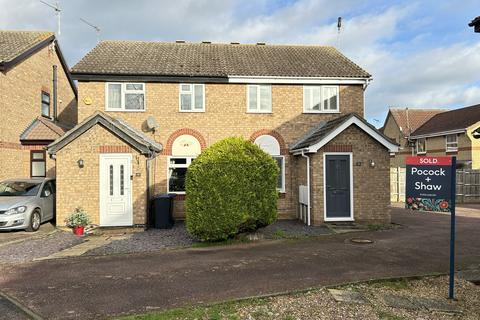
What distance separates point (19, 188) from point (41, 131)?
5570 millimetres

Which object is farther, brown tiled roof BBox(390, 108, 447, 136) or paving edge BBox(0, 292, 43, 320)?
brown tiled roof BBox(390, 108, 447, 136)

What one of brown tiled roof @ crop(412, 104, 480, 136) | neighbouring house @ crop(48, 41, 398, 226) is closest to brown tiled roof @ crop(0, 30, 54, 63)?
neighbouring house @ crop(48, 41, 398, 226)

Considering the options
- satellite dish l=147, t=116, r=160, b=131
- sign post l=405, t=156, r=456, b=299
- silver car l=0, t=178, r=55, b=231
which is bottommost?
Result: silver car l=0, t=178, r=55, b=231

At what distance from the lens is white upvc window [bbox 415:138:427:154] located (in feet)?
104

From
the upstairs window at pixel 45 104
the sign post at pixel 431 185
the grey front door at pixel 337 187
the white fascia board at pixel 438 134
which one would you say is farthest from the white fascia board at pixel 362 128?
the white fascia board at pixel 438 134

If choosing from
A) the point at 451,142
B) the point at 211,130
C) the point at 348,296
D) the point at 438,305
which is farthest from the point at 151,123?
the point at 451,142

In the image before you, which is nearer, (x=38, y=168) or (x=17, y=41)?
(x=38, y=168)

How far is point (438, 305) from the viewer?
16.7 ft

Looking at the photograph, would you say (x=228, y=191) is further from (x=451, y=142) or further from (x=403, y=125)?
(x=403, y=125)

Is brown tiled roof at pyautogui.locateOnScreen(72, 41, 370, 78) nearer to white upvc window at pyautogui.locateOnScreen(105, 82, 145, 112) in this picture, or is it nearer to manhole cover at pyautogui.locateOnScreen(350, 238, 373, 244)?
white upvc window at pyautogui.locateOnScreen(105, 82, 145, 112)

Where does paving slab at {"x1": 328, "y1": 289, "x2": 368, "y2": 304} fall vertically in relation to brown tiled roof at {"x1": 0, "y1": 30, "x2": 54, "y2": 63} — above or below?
below

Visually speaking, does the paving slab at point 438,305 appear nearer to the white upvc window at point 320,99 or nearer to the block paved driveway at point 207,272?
the block paved driveway at point 207,272

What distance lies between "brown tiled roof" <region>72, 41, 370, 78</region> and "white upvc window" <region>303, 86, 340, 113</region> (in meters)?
0.57

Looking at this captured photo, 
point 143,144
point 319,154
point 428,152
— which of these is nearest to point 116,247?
point 143,144
